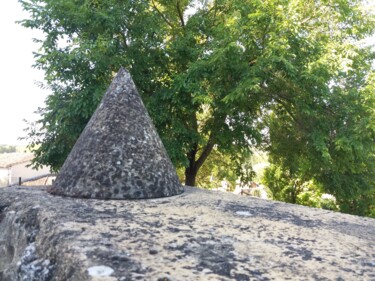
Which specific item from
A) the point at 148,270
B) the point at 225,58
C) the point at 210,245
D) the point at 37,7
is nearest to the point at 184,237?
the point at 210,245

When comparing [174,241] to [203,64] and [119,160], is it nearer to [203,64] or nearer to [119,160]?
[119,160]

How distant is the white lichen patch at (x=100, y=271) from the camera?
1.57m

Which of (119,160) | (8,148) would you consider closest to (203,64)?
(119,160)

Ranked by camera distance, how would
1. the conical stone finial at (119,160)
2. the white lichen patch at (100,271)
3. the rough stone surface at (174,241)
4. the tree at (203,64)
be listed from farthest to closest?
the tree at (203,64), the conical stone finial at (119,160), the rough stone surface at (174,241), the white lichen patch at (100,271)

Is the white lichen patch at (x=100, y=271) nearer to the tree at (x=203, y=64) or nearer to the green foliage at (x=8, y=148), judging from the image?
the tree at (x=203, y=64)

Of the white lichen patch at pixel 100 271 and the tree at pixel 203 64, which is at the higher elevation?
the tree at pixel 203 64

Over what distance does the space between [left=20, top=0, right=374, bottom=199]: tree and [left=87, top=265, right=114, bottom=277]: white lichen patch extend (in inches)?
249

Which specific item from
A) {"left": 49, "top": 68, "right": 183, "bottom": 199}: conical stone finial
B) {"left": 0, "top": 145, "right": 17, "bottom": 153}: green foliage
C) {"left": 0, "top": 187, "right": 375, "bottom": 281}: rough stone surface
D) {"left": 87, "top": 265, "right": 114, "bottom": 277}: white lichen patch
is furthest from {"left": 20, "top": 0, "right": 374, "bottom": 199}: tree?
{"left": 0, "top": 145, "right": 17, "bottom": 153}: green foliage

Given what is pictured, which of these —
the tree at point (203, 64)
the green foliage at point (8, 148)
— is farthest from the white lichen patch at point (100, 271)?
the green foliage at point (8, 148)

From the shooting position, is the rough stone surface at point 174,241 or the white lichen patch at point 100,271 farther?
the rough stone surface at point 174,241

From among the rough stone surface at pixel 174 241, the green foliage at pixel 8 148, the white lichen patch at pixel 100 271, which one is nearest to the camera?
the white lichen patch at pixel 100 271

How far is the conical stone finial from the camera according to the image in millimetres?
3355

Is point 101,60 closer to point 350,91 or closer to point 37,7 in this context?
point 37,7

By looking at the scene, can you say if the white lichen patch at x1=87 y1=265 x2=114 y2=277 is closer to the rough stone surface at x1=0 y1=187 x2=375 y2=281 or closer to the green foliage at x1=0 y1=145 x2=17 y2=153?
the rough stone surface at x1=0 y1=187 x2=375 y2=281
